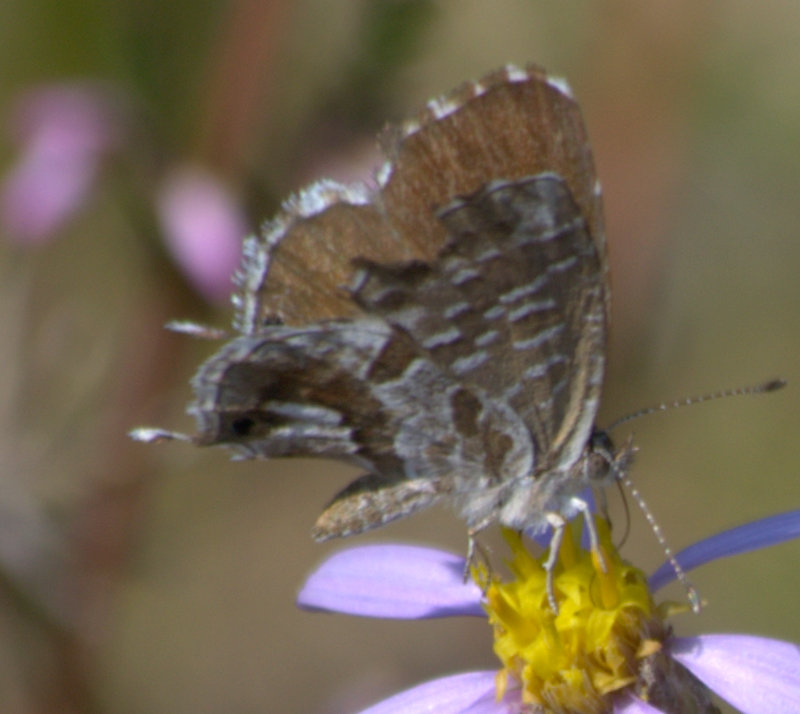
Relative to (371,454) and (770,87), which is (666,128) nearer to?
(770,87)

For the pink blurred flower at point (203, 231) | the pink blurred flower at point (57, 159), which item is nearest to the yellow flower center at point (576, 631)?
the pink blurred flower at point (203, 231)

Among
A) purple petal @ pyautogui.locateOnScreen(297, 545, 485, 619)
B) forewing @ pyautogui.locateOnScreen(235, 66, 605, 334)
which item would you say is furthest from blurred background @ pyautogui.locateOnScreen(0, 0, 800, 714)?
forewing @ pyautogui.locateOnScreen(235, 66, 605, 334)

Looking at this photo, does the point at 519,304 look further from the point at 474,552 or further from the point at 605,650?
the point at 605,650

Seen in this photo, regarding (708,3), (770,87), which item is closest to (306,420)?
(708,3)

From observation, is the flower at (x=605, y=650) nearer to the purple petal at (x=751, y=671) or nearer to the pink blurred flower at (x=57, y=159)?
the purple petal at (x=751, y=671)

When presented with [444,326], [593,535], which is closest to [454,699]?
[593,535]
